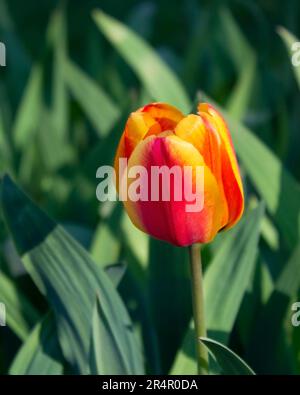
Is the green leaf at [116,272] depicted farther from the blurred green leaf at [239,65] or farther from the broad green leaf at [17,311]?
the blurred green leaf at [239,65]

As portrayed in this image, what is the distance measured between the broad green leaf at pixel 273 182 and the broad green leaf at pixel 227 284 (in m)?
0.11

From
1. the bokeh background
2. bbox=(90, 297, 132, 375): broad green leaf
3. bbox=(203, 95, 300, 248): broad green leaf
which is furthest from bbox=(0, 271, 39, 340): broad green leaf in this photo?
bbox=(203, 95, 300, 248): broad green leaf

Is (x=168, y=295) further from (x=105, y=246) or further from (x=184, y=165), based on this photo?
(x=184, y=165)

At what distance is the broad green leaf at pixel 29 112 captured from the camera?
191 cm

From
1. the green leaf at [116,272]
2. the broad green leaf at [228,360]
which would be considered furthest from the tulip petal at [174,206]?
the green leaf at [116,272]

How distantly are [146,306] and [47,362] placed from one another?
5.8 inches

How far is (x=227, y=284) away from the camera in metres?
1.09

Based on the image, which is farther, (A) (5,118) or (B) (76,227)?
(A) (5,118)

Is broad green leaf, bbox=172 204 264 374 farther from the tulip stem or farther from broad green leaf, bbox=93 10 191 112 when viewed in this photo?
A: broad green leaf, bbox=93 10 191 112

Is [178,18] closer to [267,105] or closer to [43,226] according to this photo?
[267,105]

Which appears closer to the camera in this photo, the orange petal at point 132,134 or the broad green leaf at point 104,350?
the orange petal at point 132,134

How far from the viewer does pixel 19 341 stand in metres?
1.30
